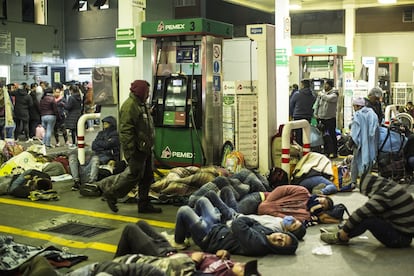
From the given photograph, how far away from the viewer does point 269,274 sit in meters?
4.92

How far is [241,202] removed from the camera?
6.48 m

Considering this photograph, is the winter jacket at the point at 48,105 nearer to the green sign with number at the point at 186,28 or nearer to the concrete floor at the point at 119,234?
the green sign with number at the point at 186,28

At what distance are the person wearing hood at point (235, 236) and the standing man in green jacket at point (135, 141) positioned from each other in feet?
5.28

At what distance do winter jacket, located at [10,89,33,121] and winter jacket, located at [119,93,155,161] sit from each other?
840cm

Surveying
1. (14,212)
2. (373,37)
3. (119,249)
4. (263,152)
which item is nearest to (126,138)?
(14,212)

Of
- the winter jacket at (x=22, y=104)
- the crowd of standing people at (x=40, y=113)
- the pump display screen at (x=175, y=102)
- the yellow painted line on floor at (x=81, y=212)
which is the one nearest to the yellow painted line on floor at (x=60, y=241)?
the yellow painted line on floor at (x=81, y=212)

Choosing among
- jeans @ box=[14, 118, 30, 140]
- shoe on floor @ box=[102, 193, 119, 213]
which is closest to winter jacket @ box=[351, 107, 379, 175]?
shoe on floor @ box=[102, 193, 119, 213]

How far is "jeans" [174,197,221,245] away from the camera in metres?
5.46

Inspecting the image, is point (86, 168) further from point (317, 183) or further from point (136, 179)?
point (317, 183)

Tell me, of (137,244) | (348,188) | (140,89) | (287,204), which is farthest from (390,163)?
(137,244)

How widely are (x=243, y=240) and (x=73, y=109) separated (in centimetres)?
926

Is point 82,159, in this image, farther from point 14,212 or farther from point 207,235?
point 207,235

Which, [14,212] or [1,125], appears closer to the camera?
[14,212]

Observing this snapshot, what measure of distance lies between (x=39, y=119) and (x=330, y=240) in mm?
10994
